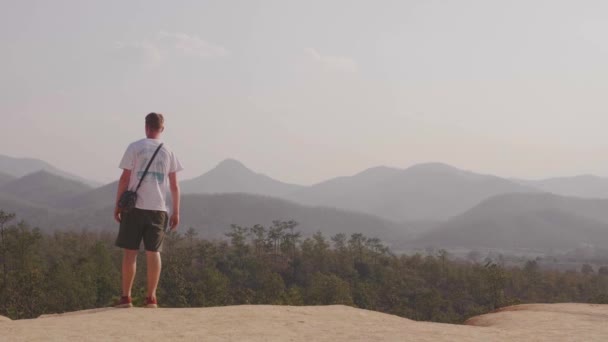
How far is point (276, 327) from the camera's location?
6719mm

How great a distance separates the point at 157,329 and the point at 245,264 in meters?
85.5

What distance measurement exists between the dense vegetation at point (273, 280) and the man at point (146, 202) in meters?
47.5

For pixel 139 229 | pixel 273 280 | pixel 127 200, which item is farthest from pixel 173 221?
pixel 273 280

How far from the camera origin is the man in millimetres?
7594

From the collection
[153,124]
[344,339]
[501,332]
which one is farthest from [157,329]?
[501,332]

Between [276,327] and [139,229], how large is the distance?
8.11ft

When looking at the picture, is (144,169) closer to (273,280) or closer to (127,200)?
(127,200)

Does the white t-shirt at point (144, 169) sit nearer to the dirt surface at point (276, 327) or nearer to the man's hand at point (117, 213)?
the man's hand at point (117, 213)

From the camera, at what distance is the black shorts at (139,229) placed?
→ 757cm

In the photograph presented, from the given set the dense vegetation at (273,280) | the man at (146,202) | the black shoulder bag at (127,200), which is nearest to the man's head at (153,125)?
the man at (146,202)

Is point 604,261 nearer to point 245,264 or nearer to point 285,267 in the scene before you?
point 285,267

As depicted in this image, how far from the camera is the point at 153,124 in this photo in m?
7.86

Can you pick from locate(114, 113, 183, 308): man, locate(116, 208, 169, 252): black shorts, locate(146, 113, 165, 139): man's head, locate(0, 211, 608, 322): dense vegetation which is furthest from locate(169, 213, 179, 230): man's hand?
locate(0, 211, 608, 322): dense vegetation

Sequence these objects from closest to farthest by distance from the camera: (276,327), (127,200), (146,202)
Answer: (276,327) < (127,200) < (146,202)
